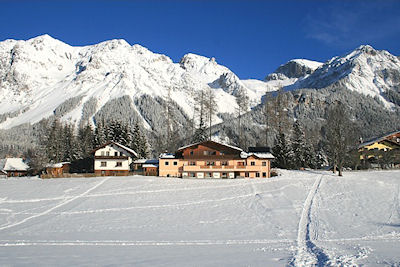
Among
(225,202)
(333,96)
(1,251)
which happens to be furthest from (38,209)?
(333,96)

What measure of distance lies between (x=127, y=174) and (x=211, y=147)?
50.1ft

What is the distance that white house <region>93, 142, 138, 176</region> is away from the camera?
59.8 metres

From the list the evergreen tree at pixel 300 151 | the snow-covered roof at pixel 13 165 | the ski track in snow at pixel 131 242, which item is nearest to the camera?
the ski track in snow at pixel 131 242

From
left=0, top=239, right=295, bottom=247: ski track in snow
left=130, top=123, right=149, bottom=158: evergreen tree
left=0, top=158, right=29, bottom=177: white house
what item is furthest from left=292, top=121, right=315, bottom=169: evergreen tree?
left=0, top=158, right=29, bottom=177: white house

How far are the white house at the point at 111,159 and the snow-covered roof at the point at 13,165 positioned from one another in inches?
857

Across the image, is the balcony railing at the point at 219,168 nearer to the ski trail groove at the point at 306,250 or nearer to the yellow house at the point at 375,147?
the ski trail groove at the point at 306,250

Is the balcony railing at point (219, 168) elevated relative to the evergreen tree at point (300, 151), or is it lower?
lower

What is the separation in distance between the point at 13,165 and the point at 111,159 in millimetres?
27861

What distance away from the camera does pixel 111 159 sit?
59844 millimetres

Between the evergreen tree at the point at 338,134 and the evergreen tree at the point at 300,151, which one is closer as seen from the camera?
the evergreen tree at the point at 338,134

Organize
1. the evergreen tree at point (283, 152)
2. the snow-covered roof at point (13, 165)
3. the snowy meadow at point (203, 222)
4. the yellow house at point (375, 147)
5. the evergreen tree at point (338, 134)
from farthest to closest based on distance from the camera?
1. the snow-covered roof at point (13, 165)
2. the yellow house at point (375, 147)
3. the evergreen tree at point (283, 152)
4. the evergreen tree at point (338, 134)
5. the snowy meadow at point (203, 222)

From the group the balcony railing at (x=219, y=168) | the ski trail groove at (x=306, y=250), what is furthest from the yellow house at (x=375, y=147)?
the ski trail groove at (x=306, y=250)

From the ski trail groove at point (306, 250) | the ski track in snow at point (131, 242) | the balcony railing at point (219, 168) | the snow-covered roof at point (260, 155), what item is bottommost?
the ski track in snow at point (131, 242)

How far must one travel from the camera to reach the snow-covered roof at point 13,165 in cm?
6981
